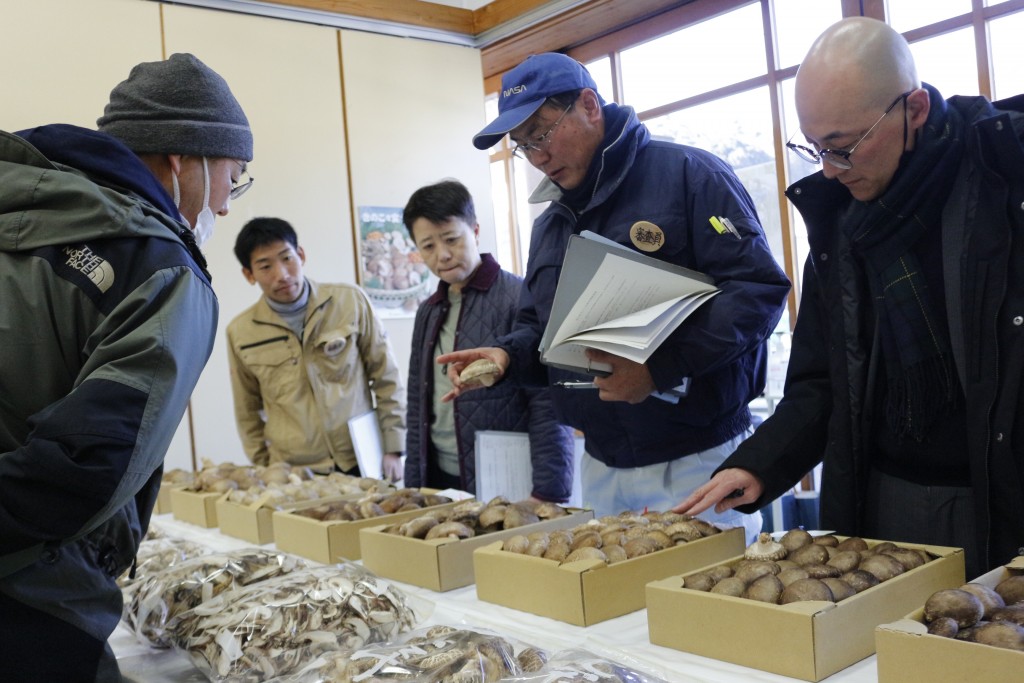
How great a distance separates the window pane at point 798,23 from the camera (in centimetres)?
427

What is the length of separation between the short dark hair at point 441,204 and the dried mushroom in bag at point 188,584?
140 centimetres

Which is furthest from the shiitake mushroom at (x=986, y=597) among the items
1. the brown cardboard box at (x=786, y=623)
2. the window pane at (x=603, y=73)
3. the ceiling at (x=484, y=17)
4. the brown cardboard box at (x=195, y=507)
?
the window pane at (x=603, y=73)

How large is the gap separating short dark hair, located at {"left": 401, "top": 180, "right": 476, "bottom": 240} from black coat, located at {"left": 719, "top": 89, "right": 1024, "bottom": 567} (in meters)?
1.33

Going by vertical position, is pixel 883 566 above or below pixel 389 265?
below

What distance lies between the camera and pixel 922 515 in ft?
4.86

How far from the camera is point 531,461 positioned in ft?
8.15

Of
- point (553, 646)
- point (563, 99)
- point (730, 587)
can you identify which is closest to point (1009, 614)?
point (730, 587)

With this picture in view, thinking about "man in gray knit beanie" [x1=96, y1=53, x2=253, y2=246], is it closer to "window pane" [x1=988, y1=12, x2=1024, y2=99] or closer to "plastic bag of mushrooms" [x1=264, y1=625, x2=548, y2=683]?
"plastic bag of mushrooms" [x1=264, y1=625, x2=548, y2=683]

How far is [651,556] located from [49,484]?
33.4 inches

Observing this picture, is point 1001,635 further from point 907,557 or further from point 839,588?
point 907,557

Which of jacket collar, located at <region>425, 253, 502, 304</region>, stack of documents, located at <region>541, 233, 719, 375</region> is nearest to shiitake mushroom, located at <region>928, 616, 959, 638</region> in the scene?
stack of documents, located at <region>541, 233, 719, 375</region>

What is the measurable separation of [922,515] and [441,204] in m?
1.70

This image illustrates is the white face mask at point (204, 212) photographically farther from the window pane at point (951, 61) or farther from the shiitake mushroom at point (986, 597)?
the window pane at point (951, 61)

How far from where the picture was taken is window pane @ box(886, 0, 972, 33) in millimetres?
3855
